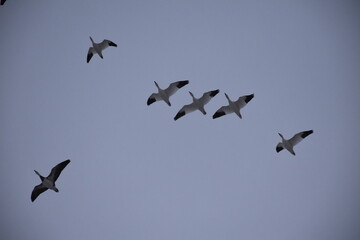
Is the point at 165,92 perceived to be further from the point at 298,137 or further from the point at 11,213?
the point at 11,213

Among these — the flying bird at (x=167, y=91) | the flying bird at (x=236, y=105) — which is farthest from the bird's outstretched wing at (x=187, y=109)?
the flying bird at (x=236, y=105)

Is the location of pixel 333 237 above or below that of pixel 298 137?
below

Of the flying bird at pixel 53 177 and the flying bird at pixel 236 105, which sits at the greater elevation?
the flying bird at pixel 53 177

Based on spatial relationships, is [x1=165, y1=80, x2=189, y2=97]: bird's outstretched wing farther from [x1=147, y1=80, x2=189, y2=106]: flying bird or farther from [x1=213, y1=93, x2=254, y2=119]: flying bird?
[x1=213, y1=93, x2=254, y2=119]: flying bird

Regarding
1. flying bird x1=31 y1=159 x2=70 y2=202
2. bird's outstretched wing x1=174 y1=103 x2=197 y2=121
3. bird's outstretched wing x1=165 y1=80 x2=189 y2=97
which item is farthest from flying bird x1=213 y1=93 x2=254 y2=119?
flying bird x1=31 y1=159 x2=70 y2=202

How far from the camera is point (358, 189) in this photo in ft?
353

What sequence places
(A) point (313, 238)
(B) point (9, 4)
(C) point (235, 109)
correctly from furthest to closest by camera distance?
1. (B) point (9, 4)
2. (A) point (313, 238)
3. (C) point (235, 109)

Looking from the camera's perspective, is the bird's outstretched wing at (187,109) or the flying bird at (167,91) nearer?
the flying bird at (167,91)

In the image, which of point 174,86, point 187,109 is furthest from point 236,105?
point 174,86

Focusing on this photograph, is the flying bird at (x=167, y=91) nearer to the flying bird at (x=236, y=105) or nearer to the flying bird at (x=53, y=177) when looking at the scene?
the flying bird at (x=236, y=105)

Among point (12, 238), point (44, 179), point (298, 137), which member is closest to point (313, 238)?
point (12, 238)

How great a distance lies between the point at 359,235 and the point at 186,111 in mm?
89152

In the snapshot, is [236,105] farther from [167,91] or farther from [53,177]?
[53,177]

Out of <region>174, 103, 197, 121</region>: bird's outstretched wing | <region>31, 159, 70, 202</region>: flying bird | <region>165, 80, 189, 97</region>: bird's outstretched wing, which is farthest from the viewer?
<region>174, 103, 197, 121</region>: bird's outstretched wing
